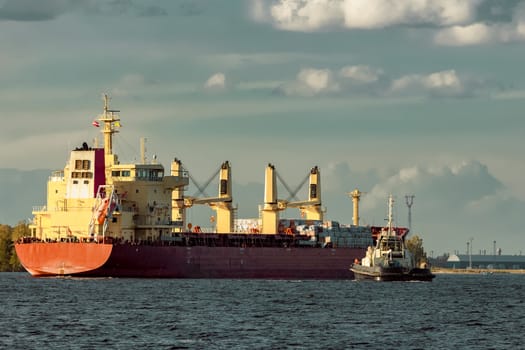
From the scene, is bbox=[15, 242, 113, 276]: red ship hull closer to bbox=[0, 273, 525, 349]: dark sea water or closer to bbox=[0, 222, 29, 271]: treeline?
bbox=[0, 273, 525, 349]: dark sea water

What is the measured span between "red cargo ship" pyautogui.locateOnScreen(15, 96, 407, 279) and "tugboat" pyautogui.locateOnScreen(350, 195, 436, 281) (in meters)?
10.9

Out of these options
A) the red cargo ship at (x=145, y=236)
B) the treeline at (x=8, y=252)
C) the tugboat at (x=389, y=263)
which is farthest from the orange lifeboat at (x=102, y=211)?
the treeline at (x=8, y=252)

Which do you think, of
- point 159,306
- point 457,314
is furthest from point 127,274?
point 457,314

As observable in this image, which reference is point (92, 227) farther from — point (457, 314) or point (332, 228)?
point (457, 314)

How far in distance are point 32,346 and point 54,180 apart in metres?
66.3

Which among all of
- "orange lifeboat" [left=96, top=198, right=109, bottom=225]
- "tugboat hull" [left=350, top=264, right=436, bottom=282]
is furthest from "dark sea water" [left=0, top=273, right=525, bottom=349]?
"tugboat hull" [left=350, top=264, right=436, bottom=282]

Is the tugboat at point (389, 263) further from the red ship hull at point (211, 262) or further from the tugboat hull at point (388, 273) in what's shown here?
the red ship hull at point (211, 262)

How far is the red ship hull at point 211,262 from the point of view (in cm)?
10994

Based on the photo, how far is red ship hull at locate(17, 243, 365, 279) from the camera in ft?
361

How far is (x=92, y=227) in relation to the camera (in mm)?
111312

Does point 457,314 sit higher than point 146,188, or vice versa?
point 146,188

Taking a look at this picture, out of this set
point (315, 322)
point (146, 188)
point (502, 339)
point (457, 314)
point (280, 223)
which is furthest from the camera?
point (280, 223)

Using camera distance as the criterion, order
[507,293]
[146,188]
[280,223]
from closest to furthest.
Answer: [507,293] → [146,188] → [280,223]

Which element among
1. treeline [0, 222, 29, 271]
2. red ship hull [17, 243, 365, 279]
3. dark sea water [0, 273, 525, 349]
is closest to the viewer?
dark sea water [0, 273, 525, 349]
